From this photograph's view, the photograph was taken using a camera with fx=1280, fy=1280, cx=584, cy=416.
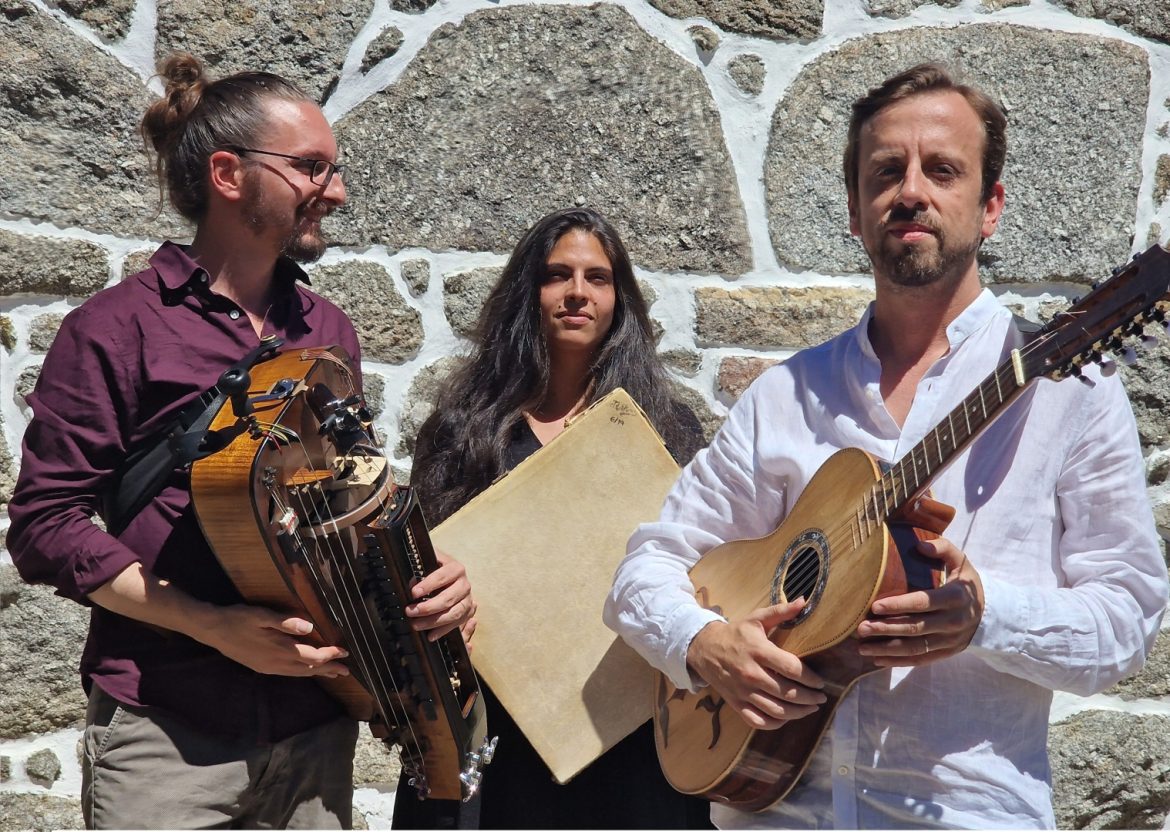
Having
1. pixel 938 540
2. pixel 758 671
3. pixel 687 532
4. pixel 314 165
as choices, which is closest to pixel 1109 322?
pixel 938 540

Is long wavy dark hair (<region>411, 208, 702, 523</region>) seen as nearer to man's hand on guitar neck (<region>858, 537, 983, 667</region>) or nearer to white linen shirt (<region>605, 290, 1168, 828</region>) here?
white linen shirt (<region>605, 290, 1168, 828</region>)

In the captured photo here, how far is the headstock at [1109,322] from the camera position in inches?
67.5

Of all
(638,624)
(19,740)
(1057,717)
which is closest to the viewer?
(638,624)

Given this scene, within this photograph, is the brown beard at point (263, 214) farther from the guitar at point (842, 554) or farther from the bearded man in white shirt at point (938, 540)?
the guitar at point (842, 554)

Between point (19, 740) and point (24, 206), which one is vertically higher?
point (24, 206)

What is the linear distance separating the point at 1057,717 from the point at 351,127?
232 cm

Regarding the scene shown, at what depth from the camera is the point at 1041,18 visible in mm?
3328

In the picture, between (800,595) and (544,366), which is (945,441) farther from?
(544,366)

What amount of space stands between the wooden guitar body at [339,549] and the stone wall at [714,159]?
3.46 ft

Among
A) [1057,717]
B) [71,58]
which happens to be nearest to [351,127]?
[71,58]

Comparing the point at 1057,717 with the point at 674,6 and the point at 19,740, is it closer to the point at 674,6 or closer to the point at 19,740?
the point at 674,6

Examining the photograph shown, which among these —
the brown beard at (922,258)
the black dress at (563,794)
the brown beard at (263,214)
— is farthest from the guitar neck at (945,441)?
the brown beard at (263,214)

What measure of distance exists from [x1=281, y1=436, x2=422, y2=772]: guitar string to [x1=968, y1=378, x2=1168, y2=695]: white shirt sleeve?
3.18 feet

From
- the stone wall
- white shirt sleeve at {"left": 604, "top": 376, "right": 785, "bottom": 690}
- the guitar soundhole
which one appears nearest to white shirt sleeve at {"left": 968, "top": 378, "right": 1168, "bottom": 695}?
the guitar soundhole
